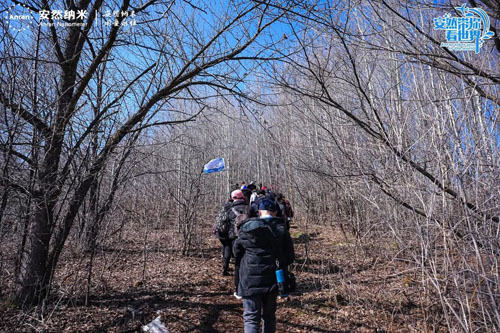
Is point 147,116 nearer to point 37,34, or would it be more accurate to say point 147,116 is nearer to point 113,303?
point 37,34

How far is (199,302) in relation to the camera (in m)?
3.84

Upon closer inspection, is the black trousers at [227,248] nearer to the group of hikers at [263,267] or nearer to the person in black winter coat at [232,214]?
the person in black winter coat at [232,214]

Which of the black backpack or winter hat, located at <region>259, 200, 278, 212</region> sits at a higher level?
winter hat, located at <region>259, 200, 278, 212</region>

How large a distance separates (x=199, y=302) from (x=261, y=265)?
6.27 feet

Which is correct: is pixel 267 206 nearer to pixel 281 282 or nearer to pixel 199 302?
pixel 281 282

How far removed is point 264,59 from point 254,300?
2625 mm

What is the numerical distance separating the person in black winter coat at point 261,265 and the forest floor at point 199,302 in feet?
3.14

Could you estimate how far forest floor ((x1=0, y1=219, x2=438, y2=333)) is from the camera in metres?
2.96

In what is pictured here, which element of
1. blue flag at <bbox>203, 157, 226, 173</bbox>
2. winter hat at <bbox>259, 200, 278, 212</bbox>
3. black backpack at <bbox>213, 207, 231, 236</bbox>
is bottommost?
black backpack at <bbox>213, 207, 231, 236</bbox>

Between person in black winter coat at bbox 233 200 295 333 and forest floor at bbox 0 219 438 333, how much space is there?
0.96 meters

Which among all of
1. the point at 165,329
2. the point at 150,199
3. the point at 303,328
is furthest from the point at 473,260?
the point at 150,199

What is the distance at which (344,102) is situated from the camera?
487cm

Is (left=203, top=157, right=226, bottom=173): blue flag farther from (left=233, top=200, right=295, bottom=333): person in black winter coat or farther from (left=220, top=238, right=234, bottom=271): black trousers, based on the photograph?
(left=233, top=200, right=295, bottom=333): person in black winter coat

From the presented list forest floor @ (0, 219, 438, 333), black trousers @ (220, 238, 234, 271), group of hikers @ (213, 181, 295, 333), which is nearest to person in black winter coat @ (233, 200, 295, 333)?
group of hikers @ (213, 181, 295, 333)
